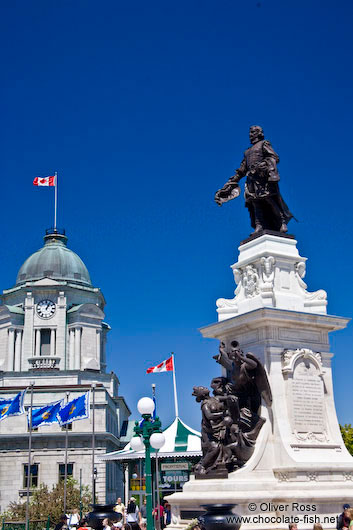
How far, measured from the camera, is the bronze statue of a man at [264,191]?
Answer: 1761 cm

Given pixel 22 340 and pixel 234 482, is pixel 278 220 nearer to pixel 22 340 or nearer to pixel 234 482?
pixel 234 482

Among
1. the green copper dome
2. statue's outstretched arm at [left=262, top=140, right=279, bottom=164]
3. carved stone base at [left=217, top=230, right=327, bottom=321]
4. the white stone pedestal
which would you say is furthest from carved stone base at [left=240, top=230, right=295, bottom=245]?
the green copper dome

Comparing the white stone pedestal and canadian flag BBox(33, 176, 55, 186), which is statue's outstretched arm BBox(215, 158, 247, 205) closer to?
the white stone pedestal

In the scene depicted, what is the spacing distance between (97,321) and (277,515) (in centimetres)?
6609

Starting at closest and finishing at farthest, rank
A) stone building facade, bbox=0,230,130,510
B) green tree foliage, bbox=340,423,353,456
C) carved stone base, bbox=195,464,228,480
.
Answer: carved stone base, bbox=195,464,228,480 < green tree foliage, bbox=340,423,353,456 < stone building facade, bbox=0,230,130,510

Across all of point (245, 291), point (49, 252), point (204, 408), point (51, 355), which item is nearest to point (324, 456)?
point (204, 408)

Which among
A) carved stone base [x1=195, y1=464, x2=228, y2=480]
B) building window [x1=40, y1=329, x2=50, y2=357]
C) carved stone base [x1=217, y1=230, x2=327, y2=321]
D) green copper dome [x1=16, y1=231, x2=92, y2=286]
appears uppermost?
green copper dome [x1=16, y1=231, x2=92, y2=286]

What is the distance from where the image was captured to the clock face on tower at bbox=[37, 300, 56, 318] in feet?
257

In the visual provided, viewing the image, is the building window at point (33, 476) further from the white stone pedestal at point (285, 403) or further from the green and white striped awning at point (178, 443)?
the white stone pedestal at point (285, 403)

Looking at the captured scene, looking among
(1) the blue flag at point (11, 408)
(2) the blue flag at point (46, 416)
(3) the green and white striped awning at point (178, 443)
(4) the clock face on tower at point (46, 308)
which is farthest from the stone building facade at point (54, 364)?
(1) the blue flag at point (11, 408)

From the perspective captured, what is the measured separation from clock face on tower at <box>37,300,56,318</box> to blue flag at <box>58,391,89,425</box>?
3637 centimetres

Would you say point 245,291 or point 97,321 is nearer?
point 245,291

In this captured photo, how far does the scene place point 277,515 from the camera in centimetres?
1422

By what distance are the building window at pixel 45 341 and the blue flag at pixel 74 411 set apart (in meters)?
35.8
